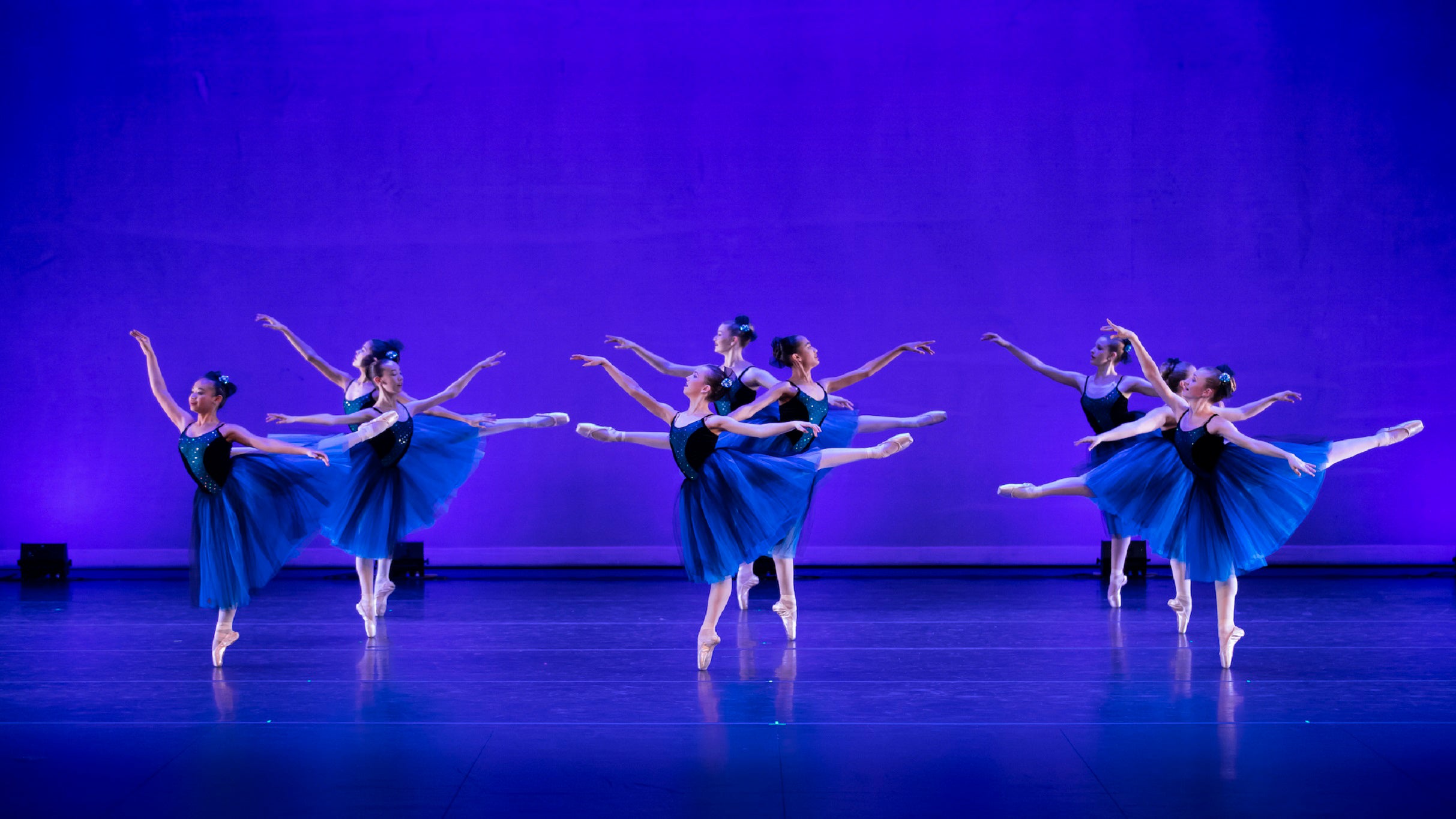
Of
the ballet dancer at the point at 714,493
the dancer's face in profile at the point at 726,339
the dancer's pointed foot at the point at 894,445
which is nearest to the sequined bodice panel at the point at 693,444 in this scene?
the ballet dancer at the point at 714,493

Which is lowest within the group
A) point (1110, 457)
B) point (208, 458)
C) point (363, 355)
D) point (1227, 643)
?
point (1227, 643)

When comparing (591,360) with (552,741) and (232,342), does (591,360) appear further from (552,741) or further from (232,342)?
(232,342)

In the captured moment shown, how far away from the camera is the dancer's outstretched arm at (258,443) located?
4566mm

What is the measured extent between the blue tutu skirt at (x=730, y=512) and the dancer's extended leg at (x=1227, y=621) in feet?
5.07

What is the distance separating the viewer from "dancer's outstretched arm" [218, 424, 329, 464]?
457cm

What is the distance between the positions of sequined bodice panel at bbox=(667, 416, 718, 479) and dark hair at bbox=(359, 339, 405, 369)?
178 centimetres

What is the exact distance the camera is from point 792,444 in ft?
18.9

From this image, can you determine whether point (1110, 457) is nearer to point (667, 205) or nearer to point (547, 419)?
point (547, 419)

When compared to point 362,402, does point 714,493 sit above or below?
below

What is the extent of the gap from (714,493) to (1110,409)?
2742 millimetres

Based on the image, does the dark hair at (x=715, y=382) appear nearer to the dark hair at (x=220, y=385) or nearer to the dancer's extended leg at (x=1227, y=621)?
the dark hair at (x=220, y=385)

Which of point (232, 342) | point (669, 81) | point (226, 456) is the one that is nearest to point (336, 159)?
point (232, 342)

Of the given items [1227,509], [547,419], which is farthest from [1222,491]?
[547,419]

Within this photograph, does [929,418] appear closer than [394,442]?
No
